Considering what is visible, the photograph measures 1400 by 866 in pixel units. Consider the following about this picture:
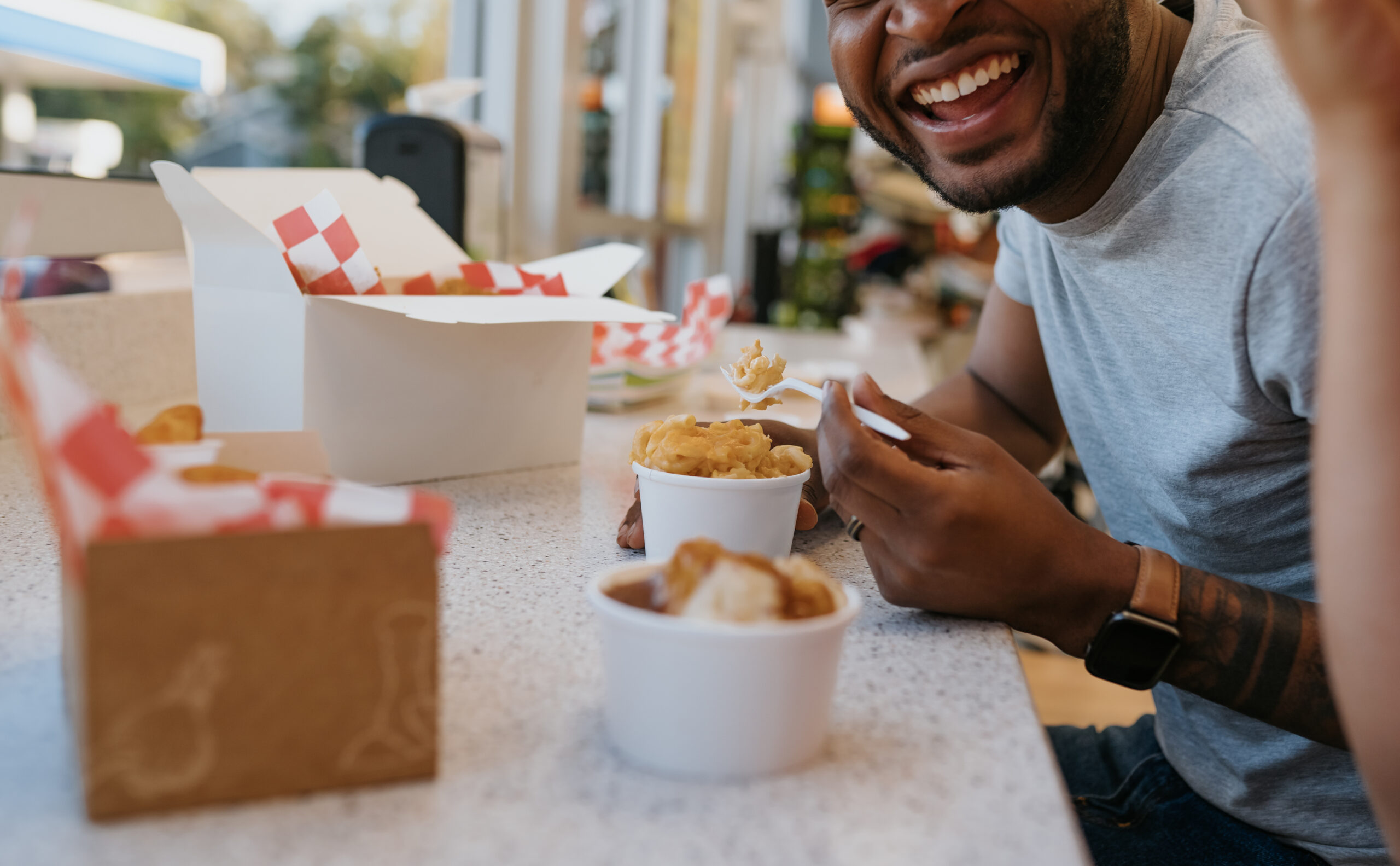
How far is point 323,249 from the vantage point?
0.97 meters

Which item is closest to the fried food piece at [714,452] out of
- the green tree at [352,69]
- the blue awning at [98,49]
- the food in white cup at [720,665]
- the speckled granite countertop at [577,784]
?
the speckled granite countertop at [577,784]

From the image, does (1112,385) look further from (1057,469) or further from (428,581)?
(1057,469)

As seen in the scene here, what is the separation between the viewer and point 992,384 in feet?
4.68

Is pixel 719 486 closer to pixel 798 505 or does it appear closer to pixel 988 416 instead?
pixel 798 505

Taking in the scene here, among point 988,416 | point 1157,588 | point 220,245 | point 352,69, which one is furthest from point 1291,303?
point 352,69

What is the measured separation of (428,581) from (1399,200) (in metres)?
0.51

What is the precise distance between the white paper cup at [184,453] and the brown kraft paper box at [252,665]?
0.28ft

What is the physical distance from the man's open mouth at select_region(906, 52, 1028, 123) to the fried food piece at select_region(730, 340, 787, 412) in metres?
0.38

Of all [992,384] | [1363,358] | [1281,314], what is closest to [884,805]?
[1363,358]

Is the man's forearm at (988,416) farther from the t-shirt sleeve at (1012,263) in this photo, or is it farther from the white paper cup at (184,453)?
the white paper cup at (184,453)

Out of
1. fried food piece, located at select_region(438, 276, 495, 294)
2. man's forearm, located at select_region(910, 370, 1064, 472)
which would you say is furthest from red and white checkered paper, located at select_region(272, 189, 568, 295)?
man's forearm, located at select_region(910, 370, 1064, 472)

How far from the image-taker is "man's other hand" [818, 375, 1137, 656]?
68 cm

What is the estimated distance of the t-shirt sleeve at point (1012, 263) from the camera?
1.33 meters

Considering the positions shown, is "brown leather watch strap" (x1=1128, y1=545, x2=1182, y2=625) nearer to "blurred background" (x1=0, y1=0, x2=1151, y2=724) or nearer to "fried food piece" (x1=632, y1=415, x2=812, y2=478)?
"fried food piece" (x1=632, y1=415, x2=812, y2=478)
